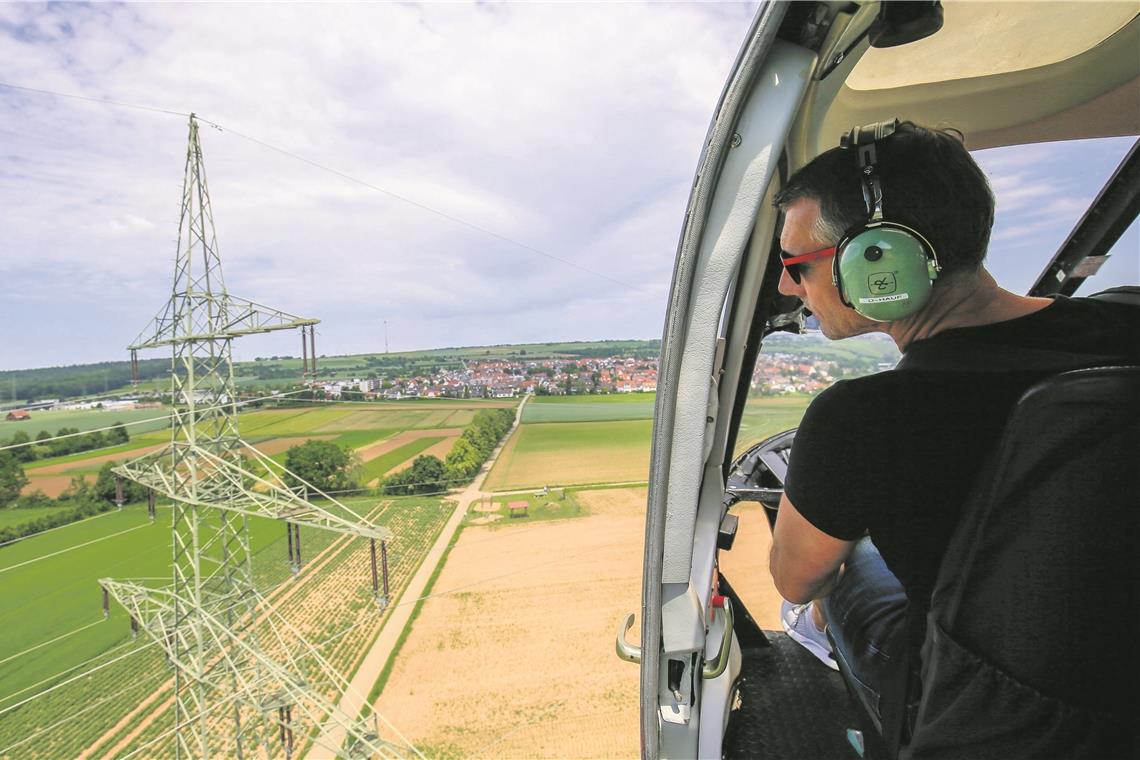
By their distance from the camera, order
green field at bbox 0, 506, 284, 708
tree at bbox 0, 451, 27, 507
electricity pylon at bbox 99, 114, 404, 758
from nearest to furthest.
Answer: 1. electricity pylon at bbox 99, 114, 404, 758
2. green field at bbox 0, 506, 284, 708
3. tree at bbox 0, 451, 27, 507

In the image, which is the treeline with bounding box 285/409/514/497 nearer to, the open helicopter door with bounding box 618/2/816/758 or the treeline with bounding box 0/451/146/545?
the treeline with bounding box 0/451/146/545

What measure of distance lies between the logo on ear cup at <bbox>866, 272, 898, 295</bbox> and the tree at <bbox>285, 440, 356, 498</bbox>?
1863 cm

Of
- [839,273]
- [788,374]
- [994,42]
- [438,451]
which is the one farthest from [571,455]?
[839,273]

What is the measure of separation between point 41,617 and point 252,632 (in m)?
7.16

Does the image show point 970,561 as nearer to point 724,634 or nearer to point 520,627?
point 724,634

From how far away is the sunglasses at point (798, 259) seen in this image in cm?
73

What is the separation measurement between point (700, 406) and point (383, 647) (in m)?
13.4

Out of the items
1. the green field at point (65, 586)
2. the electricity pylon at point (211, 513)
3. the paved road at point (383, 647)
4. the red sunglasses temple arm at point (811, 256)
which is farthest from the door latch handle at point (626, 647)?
the green field at point (65, 586)

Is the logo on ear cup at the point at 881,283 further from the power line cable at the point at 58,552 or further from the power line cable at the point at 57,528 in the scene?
the power line cable at the point at 58,552

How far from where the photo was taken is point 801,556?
716mm

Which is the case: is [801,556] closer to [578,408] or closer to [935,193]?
[935,193]

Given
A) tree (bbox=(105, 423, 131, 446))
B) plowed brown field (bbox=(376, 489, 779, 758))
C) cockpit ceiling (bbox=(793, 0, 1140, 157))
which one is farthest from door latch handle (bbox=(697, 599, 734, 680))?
tree (bbox=(105, 423, 131, 446))

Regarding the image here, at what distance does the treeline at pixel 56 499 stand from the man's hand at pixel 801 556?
14.8m

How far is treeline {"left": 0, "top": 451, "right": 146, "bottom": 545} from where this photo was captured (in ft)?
37.8
